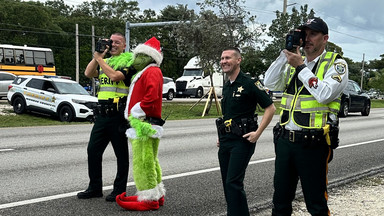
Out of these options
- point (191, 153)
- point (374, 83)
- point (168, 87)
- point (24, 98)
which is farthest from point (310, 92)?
point (374, 83)

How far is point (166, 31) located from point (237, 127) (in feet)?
205

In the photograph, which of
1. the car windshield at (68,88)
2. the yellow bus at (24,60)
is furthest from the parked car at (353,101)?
the yellow bus at (24,60)

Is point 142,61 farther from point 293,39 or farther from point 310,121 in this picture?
point 310,121

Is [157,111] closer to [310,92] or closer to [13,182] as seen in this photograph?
[310,92]

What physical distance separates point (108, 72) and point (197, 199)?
202 cm

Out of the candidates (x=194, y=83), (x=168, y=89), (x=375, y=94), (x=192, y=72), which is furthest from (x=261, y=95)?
(x=375, y=94)

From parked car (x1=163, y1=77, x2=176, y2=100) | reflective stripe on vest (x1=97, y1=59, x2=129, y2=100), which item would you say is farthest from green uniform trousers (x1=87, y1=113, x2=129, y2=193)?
parked car (x1=163, y1=77, x2=176, y2=100)

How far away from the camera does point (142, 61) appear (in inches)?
195

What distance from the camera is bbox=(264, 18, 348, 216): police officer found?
326 cm

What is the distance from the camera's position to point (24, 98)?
17266mm

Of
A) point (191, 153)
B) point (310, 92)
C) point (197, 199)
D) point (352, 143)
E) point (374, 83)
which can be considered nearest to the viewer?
point (310, 92)

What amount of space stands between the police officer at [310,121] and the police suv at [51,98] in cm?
1280

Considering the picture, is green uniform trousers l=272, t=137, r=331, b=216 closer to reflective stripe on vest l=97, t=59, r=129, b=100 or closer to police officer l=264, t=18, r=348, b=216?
police officer l=264, t=18, r=348, b=216

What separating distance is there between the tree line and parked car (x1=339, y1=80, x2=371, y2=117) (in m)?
3.68
